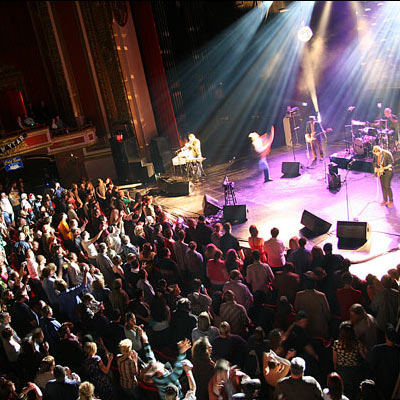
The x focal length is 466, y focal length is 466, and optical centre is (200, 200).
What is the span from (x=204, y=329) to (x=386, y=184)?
5666mm

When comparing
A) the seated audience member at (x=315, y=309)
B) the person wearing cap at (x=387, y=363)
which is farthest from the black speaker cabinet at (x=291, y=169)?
the person wearing cap at (x=387, y=363)

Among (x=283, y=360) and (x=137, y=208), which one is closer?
(x=283, y=360)

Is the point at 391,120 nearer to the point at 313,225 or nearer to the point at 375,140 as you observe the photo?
the point at 375,140

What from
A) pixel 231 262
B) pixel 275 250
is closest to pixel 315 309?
pixel 231 262

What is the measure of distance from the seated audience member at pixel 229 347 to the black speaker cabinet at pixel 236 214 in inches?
208

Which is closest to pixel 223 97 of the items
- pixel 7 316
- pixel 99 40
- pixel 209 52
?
pixel 209 52

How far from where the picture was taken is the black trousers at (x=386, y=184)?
8844mm

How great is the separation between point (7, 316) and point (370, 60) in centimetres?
1471

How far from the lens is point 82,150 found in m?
17.4

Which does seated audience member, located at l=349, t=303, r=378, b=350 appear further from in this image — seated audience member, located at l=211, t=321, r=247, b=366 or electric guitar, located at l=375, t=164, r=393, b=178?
electric guitar, located at l=375, t=164, r=393, b=178

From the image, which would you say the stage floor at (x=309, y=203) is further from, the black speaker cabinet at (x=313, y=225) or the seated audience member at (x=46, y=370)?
the seated audience member at (x=46, y=370)

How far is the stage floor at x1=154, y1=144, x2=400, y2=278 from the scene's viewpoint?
25.4 feet

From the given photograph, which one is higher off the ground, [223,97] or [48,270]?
[223,97]

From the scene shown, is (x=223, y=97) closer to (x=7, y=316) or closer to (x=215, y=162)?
(x=215, y=162)
